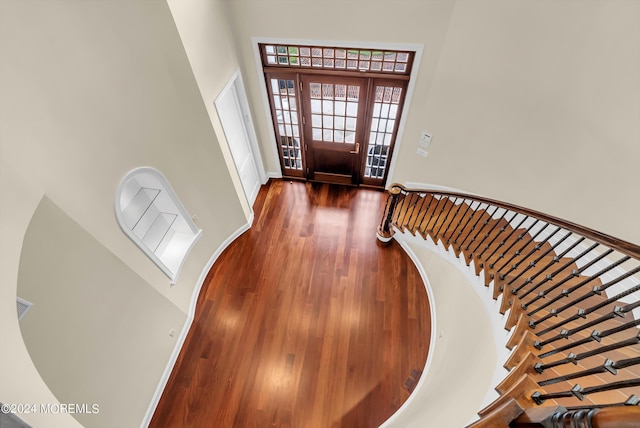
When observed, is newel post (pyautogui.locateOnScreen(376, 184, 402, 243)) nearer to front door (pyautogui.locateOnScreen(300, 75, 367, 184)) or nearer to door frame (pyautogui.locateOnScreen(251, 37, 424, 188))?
door frame (pyautogui.locateOnScreen(251, 37, 424, 188))

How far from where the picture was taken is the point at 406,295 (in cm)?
411

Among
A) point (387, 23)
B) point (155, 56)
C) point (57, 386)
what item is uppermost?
point (387, 23)

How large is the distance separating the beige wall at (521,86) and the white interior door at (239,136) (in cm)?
49

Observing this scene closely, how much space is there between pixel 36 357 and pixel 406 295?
3798mm

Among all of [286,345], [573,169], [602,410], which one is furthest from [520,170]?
[286,345]

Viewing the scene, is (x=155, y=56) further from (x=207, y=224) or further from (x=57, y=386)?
(x=57, y=386)

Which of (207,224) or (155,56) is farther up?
(155,56)

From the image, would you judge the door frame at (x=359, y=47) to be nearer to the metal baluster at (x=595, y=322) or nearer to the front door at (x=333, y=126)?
the front door at (x=333, y=126)

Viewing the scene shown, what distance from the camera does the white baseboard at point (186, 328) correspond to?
127 inches

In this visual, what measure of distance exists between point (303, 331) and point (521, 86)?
3848mm

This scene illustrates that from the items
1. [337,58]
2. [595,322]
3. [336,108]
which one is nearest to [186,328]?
[336,108]

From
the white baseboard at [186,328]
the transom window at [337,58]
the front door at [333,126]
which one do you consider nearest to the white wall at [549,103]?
the transom window at [337,58]

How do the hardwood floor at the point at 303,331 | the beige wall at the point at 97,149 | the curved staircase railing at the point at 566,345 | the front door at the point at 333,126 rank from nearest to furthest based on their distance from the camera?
1. the curved staircase railing at the point at 566,345
2. the beige wall at the point at 97,149
3. the hardwood floor at the point at 303,331
4. the front door at the point at 333,126

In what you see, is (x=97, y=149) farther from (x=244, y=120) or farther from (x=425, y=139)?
(x=425, y=139)
